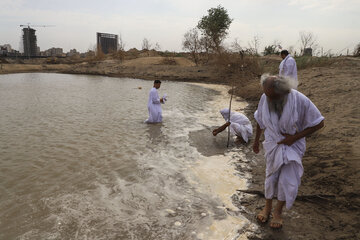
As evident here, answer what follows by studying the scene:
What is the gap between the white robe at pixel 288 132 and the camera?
2418mm

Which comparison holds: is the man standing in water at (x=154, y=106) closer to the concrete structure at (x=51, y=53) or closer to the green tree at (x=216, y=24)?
the green tree at (x=216, y=24)

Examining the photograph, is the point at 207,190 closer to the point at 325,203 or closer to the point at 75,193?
the point at 325,203

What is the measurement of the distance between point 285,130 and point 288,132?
3 cm

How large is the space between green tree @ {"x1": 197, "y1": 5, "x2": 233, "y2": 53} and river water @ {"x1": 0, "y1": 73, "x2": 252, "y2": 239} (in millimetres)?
23368

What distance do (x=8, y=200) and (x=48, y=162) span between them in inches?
51.0

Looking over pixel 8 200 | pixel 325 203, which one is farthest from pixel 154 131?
pixel 325 203

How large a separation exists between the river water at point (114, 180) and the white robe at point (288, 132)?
0.70 metres

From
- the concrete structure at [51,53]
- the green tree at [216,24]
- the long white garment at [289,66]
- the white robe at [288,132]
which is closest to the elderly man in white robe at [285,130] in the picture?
the white robe at [288,132]

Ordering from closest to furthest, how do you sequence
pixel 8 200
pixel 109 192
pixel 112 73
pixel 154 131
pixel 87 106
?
pixel 8 200 < pixel 109 192 < pixel 154 131 < pixel 87 106 < pixel 112 73

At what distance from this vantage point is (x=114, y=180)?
3.96 m

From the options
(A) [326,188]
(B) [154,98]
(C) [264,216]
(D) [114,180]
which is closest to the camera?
(C) [264,216]

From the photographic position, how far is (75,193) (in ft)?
11.6

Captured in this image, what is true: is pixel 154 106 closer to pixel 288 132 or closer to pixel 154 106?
pixel 154 106

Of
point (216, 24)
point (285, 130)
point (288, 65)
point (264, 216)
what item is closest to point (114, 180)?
point (264, 216)
